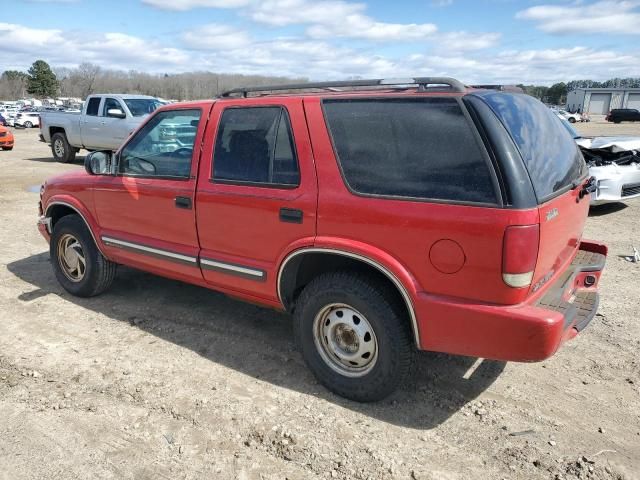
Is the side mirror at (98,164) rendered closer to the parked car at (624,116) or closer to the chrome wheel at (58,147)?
the chrome wheel at (58,147)

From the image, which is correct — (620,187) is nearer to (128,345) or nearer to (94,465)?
(128,345)

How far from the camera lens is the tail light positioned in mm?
2529

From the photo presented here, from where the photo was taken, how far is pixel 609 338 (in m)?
4.08

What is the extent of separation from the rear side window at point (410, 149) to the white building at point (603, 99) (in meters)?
93.1

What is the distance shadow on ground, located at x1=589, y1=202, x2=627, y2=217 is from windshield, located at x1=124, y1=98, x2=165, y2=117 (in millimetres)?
10649

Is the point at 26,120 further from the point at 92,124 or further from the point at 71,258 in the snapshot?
the point at 71,258

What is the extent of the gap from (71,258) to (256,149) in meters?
2.55

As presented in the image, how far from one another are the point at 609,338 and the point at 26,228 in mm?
7596

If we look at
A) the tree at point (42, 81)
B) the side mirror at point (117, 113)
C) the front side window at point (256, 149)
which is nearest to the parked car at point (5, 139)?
the side mirror at point (117, 113)

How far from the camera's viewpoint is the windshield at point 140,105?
13584mm

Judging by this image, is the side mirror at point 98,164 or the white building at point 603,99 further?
the white building at point 603,99

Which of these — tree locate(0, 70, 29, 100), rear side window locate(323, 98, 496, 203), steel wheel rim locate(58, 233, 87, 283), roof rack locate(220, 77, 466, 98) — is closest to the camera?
rear side window locate(323, 98, 496, 203)

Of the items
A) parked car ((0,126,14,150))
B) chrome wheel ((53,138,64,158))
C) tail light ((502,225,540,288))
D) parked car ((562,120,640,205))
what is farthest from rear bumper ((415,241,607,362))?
parked car ((0,126,14,150))

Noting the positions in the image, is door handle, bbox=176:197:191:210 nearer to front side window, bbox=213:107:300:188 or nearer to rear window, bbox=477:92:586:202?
front side window, bbox=213:107:300:188
